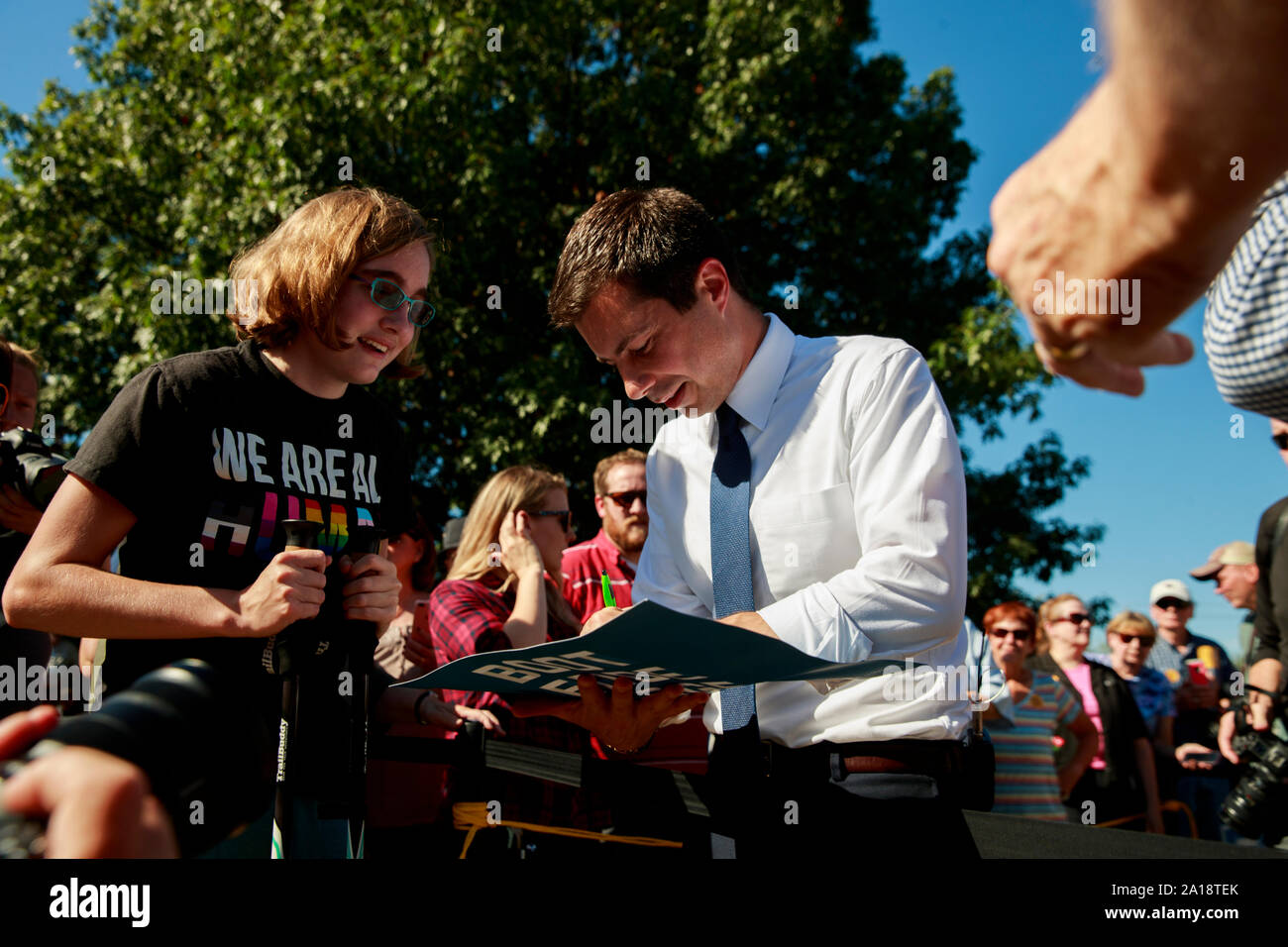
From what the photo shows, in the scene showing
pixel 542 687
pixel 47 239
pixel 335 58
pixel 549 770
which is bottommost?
pixel 549 770

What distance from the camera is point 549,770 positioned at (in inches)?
104

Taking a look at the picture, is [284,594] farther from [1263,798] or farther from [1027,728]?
[1027,728]

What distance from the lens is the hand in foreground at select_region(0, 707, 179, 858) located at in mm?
634

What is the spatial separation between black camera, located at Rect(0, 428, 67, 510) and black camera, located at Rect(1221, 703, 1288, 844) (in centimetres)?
383

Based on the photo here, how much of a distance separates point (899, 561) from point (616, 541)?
3.27 meters

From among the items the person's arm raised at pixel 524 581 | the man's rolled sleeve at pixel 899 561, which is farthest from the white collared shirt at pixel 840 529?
the person's arm raised at pixel 524 581

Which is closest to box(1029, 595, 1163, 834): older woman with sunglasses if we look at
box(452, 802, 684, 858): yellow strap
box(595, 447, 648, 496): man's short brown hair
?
box(595, 447, 648, 496): man's short brown hair

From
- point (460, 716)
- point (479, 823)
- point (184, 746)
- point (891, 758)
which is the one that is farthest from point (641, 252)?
point (479, 823)

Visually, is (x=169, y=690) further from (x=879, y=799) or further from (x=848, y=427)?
(x=848, y=427)

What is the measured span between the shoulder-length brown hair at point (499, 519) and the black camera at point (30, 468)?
6.03 feet

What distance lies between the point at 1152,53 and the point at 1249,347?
1.50 ft

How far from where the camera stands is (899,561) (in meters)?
1.79
